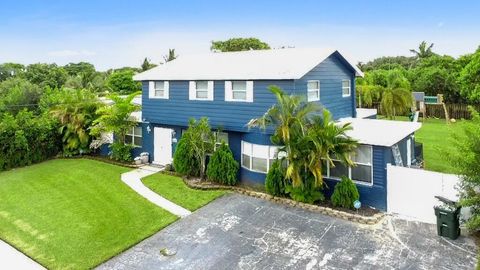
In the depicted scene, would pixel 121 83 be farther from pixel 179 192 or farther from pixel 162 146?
pixel 179 192

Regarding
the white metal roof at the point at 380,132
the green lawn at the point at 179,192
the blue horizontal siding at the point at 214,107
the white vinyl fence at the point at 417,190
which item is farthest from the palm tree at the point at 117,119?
the white vinyl fence at the point at 417,190

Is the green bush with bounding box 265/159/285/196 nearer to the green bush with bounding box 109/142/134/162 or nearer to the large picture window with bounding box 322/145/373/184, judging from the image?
the large picture window with bounding box 322/145/373/184

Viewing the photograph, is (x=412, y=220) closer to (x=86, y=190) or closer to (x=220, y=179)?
(x=220, y=179)

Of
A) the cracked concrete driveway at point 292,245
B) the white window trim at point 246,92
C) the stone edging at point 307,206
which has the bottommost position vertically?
the cracked concrete driveway at point 292,245

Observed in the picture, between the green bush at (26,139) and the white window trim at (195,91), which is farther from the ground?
the white window trim at (195,91)

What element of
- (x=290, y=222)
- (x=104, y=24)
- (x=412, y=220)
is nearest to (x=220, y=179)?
(x=290, y=222)

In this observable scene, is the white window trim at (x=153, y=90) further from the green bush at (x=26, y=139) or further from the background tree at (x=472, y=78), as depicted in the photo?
the background tree at (x=472, y=78)
